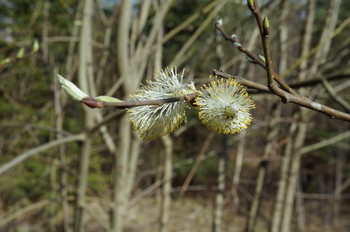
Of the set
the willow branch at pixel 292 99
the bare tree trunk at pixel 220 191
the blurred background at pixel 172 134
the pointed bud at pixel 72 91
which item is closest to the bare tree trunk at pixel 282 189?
the blurred background at pixel 172 134

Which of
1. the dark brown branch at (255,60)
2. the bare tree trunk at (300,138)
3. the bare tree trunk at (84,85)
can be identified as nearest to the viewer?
the dark brown branch at (255,60)

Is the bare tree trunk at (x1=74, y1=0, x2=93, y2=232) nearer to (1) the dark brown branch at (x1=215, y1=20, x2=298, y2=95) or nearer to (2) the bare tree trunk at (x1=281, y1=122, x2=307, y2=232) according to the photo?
(1) the dark brown branch at (x1=215, y1=20, x2=298, y2=95)

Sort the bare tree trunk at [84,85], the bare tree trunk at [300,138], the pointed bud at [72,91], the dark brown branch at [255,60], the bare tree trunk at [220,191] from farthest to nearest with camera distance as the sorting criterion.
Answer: the bare tree trunk at [220,191] < the bare tree trunk at [300,138] < the bare tree trunk at [84,85] < the dark brown branch at [255,60] < the pointed bud at [72,91]

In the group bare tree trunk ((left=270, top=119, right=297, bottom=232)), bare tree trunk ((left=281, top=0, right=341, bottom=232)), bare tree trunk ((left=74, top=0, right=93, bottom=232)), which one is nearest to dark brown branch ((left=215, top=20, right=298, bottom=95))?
bare tree trunk ((left=74, top=0, right=93, bottom=232))

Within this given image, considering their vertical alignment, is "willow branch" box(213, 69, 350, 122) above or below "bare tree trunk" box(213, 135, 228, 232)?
above

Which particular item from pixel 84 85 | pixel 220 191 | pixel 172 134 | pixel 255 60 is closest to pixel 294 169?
pixel 220 191

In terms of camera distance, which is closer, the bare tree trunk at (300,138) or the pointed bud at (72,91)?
the pointed bud at (72,91)

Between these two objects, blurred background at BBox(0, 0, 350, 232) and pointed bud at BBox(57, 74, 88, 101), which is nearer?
pointed bud at BBox(57, 74, 88, 101)

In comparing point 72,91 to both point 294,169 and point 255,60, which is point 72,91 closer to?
point 255,60

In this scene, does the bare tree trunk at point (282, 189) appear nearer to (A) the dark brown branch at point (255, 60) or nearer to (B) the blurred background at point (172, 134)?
(B) the blurred background at point (172, 134)
